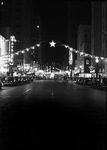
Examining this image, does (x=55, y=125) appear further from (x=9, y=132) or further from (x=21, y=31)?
(x=21, y=31)

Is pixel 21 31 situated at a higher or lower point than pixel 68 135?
higher

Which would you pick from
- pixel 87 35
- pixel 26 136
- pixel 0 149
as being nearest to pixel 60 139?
pixel 26 136

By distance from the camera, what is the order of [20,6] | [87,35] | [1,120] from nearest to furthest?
1. [1,120]
2. [87,35]
3. [20,6]

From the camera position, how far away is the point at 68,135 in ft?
27.2

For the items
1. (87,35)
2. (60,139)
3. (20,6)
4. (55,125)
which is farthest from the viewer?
(20,6)

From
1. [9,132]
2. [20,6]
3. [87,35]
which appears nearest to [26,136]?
[9,132]

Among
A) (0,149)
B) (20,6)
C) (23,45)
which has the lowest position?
(0,149)

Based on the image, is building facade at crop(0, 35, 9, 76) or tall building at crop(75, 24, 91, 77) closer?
building facade at crop(0, 35, 9, 76)

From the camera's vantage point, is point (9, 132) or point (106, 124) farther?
point (106, 124)

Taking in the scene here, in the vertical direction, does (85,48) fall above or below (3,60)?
above

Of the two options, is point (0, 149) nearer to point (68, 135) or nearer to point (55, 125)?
point (68, 135)

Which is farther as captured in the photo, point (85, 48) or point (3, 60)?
point (85, 48)

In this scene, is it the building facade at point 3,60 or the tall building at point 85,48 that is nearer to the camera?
the building facade at point 3,60

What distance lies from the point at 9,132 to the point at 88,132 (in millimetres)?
2551
